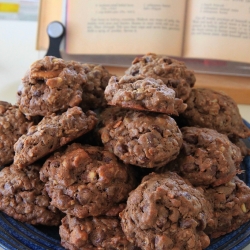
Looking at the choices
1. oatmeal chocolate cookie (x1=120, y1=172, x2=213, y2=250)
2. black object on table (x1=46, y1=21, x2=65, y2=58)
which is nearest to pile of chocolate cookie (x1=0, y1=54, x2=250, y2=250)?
oatmeal chocolate cookie (x1=120, y1=172, x2=213, y2=250)

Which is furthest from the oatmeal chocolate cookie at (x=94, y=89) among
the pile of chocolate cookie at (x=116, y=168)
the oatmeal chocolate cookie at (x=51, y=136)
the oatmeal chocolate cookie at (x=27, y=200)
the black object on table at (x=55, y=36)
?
the black object on table at (x=55, y=36)

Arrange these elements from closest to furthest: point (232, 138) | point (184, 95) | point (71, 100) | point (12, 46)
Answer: point (71, 100), point (184, 95), point (232, 138), point (12, 46)

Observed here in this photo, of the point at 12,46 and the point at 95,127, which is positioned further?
the point at 12,46

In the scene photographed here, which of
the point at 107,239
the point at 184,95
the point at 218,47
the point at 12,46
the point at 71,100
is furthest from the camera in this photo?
the point at 12,46

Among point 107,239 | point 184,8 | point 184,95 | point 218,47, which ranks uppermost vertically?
point 184,8

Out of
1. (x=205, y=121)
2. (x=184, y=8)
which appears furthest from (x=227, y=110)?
(x=184, y=8)

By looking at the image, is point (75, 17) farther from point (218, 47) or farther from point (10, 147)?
point (10, 147)

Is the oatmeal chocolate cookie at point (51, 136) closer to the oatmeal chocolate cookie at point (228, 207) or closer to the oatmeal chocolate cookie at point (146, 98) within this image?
the oatmeal chocolate cookie at point (146, 98)

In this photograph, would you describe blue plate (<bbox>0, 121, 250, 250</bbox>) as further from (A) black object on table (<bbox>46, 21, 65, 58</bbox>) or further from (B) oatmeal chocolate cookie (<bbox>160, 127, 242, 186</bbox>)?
(A) black object on table (<bbox>46, 21, 65, 58</bbox>)
